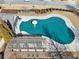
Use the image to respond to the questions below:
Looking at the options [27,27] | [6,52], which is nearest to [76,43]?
[27,27]

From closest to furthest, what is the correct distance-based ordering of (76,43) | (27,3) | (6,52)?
1. (6,52)
2. (76,43)
3. (27,3)

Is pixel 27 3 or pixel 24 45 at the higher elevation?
pixel 27 3

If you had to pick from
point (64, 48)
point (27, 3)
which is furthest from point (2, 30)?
point (64, 48)

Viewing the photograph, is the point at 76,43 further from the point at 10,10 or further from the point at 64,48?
the point at 10,10

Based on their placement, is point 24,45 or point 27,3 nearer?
point 24,45

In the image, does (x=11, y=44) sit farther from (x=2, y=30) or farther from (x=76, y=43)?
(x=76, y=43)

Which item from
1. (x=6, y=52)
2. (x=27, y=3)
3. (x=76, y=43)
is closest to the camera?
(x=6, y=52)
